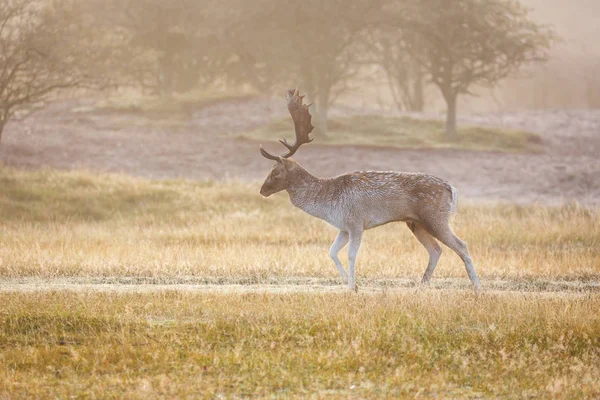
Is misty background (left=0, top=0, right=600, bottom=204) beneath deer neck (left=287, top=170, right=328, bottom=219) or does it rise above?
above

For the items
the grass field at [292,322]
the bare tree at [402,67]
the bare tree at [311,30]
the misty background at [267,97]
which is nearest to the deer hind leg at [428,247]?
the grass field at [292,322]

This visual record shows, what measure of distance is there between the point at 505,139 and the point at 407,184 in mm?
28821

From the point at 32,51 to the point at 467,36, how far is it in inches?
754

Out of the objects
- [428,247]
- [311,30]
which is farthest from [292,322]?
[311,30]

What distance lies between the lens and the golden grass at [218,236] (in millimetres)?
16625

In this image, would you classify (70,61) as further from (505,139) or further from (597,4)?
(597,4)

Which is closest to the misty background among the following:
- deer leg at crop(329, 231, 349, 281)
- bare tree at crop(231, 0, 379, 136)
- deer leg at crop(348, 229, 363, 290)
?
bare tree at crop(231, 0, 379, 136)

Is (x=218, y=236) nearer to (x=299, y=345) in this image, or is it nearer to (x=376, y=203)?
(x=376, y=203)

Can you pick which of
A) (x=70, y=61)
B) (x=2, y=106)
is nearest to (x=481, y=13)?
(x=70, y=61)

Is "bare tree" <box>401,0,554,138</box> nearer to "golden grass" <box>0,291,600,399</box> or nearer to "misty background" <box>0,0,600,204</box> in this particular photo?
"misty background" <box>0,0,600,204</box>

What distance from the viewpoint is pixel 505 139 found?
4209 cm

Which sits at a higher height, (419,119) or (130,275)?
(419,119)

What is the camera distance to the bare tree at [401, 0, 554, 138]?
4125 centimetres

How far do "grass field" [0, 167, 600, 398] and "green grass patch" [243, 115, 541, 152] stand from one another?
1851 centimetres
